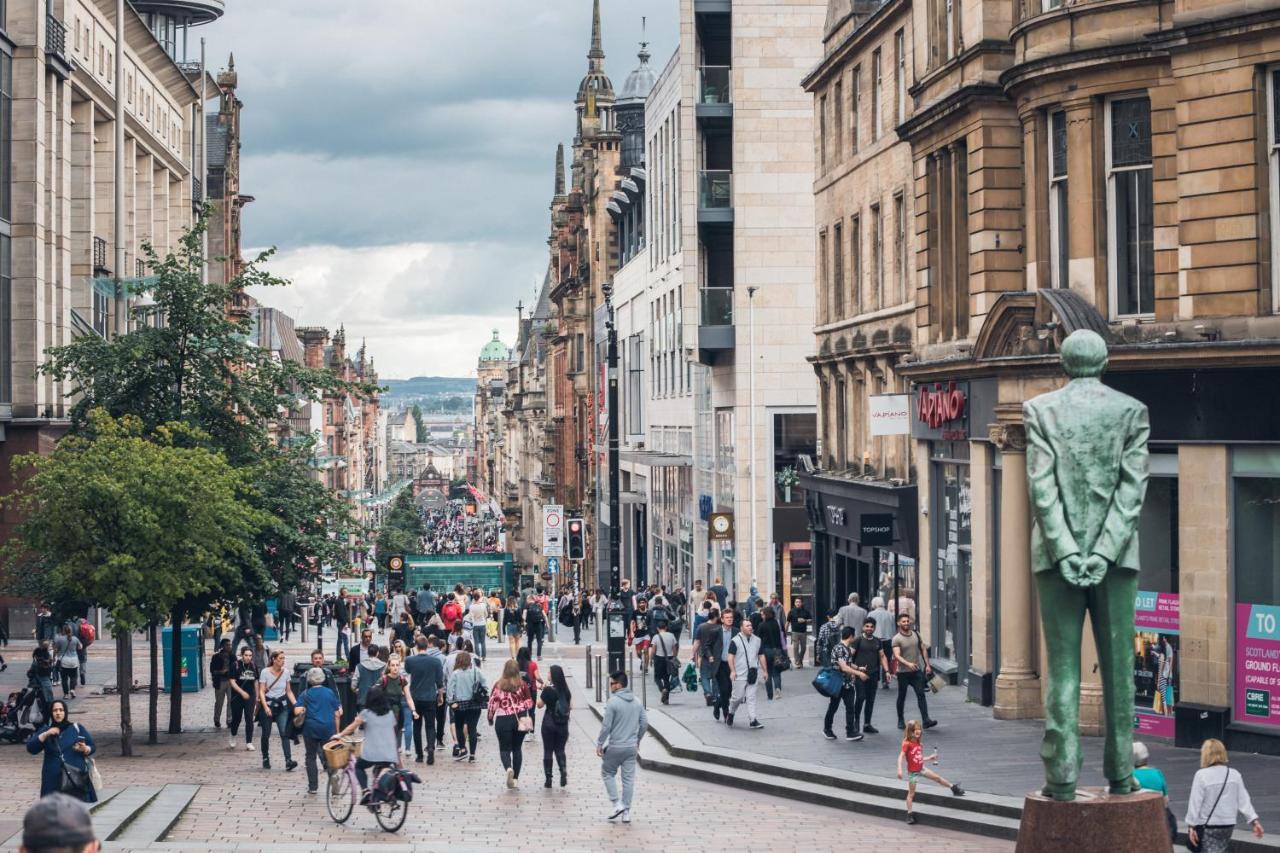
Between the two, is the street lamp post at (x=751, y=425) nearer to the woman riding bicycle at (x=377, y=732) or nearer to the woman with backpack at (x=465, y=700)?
the woman with backpack at (x=465, y=700)

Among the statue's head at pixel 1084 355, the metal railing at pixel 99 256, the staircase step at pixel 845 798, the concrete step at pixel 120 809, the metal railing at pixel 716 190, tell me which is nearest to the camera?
the statue's head at pixel 1084 355

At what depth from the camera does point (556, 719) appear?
22.1 metres

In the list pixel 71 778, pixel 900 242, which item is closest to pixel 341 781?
pixel 71 778

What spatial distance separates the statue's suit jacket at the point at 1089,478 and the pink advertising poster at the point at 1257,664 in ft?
29.2

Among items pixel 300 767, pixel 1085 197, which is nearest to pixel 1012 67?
pixel 1085 197

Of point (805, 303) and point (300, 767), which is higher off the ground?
point (805, 303)

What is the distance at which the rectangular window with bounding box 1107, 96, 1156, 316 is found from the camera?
23.7 meters

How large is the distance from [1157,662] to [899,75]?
15.6 metres

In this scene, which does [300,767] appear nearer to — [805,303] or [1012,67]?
[1012,67]

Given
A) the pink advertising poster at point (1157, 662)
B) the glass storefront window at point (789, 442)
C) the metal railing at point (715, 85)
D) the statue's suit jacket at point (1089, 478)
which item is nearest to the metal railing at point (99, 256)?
the metal railing at point (715, 85)

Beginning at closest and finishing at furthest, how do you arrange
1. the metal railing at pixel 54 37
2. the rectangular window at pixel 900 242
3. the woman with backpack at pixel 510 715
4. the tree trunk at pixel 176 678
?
the woman with backpack at pixel 510 715, the tree trunk at pixel 176 678, the rectangular window at pixel 900 242, the metal railing at pixel 54 37

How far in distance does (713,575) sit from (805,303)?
28.5 feet

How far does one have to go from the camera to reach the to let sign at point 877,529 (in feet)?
112

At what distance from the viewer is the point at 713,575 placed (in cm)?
5597
